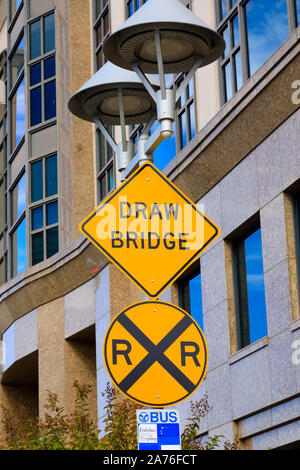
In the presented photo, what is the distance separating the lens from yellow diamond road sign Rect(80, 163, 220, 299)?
8.16 meters

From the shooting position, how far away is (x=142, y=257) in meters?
8.16

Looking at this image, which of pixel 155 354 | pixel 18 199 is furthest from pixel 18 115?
pixel 155 354

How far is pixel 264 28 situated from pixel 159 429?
1203cm

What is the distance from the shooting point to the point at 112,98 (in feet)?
37.3

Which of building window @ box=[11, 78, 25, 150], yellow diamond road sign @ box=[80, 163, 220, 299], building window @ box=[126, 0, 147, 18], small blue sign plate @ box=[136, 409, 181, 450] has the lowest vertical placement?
small blue sign plate @ box=[136, 409, 181, 450]

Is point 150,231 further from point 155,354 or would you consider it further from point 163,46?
point 163,46

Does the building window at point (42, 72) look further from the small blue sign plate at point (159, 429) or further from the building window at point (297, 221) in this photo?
the small blue sign plate at point (159, 429)

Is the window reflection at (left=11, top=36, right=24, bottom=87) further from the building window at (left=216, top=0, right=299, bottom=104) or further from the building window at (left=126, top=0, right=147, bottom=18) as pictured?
the building window at (left=216, top=0, right=299, bottom=104)

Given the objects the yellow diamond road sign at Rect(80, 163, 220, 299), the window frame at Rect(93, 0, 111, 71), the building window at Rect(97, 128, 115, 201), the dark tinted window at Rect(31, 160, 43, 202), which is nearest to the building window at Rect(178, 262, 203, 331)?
the building window at Rect(97, 128, 115, 201)

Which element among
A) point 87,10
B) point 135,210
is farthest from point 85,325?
point 135,210

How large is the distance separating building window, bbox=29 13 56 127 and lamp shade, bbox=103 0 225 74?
69.4ft

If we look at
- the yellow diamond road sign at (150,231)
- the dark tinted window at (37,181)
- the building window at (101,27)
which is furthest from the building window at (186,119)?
the yellow diamond road sign at (150,231)

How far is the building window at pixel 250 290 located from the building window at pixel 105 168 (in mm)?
9707

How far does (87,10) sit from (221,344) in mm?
16649
